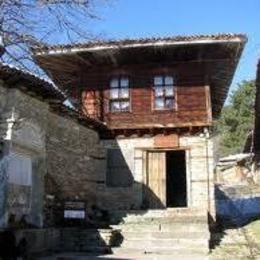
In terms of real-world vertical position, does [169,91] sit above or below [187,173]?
above

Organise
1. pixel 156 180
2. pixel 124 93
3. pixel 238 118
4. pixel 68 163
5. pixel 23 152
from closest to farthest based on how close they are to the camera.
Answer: pixel 23 152
pixel 68 163
pixel 156 180
pixel 124 93
pixel 238 118

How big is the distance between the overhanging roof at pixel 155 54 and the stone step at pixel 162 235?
21.4 ft

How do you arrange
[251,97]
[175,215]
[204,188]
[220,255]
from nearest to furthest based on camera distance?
[220,255]
[175,215]
[204,188]
[251,97]

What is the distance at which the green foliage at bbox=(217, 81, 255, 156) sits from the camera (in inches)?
1647

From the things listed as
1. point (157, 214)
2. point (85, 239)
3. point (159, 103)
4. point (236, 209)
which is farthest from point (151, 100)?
point (236, 209)

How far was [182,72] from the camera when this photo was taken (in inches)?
783

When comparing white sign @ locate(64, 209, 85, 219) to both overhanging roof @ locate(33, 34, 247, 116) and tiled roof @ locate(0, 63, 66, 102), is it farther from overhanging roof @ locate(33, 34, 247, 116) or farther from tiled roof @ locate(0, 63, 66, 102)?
overhanging roof @ locate(33, 34, 247, 116)

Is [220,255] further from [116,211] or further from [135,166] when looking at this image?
[135,166]

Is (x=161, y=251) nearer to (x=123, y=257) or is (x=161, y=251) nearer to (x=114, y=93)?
(x=123, y=257)

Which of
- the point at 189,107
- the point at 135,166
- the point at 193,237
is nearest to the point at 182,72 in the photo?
the point at 189,107

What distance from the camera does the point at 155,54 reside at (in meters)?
19.7

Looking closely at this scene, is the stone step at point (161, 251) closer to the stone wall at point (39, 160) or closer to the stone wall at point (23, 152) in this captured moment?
the stone wall at point (39, 160)

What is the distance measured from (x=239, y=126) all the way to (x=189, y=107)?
79.4ft

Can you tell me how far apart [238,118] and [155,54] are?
24.2 m
